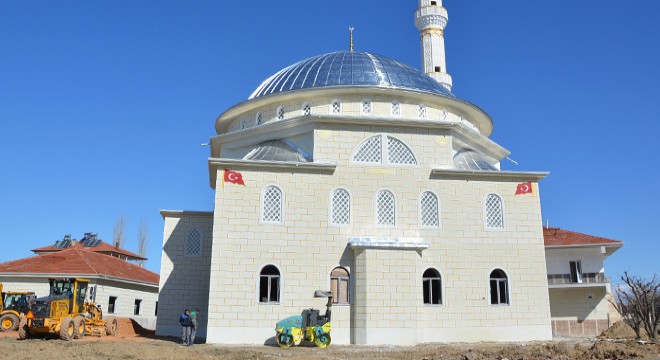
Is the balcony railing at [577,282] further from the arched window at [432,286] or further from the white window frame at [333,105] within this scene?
the white window frame at [333,105]

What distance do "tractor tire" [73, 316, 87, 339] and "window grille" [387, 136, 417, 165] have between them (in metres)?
10.1

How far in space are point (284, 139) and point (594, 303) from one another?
13913 millimetres

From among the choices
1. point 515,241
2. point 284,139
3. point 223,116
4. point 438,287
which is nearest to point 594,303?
point 515,241

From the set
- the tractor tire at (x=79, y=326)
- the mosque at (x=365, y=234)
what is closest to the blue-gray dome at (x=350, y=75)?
the mosque at (x=365, y=234)

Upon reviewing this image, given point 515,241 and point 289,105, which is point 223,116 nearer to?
point 289,105

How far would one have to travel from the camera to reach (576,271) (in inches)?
877

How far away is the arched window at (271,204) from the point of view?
52.2 ft

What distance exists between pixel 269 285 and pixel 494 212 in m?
7.23

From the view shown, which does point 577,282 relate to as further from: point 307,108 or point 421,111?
point 307,108

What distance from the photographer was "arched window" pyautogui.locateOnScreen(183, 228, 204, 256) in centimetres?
1872

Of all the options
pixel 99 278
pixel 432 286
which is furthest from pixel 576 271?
pixel 99 278

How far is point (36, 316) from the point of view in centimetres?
1505

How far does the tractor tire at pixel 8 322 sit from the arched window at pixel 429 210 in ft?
43.1

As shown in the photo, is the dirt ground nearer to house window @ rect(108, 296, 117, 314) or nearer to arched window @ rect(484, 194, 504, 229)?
arched window @ rect(484, 194, 504, 229)
